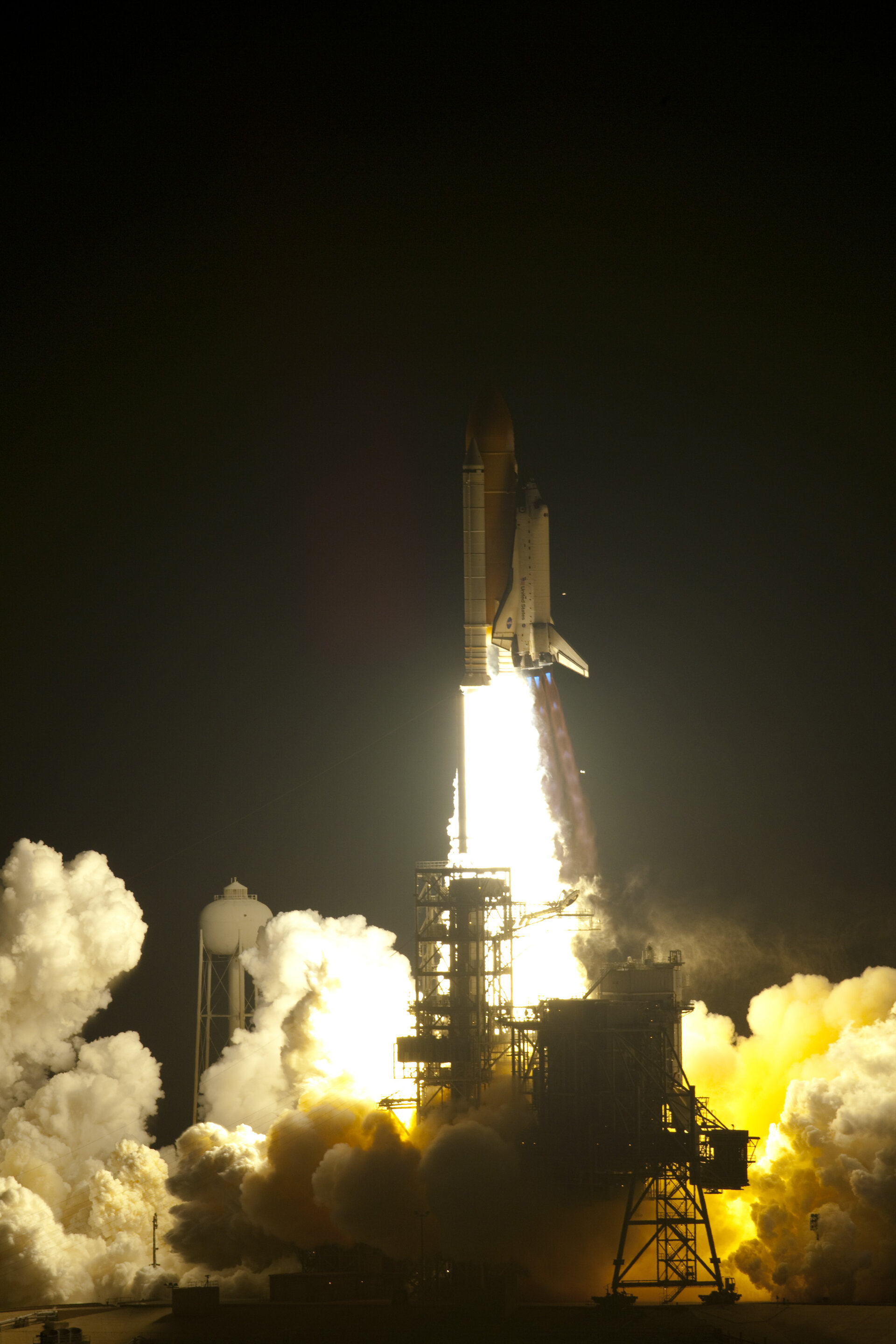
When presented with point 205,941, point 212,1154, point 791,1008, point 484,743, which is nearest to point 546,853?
point 484,743

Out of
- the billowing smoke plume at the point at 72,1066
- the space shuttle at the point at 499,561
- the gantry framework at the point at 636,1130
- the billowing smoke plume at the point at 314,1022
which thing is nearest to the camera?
the gantry framework at the point at 636,1130

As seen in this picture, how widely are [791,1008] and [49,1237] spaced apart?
62.6ft

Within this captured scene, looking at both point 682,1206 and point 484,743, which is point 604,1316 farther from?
point 484,743

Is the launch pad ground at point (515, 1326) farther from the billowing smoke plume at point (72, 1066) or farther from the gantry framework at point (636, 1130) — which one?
the billowing smoke plume at point (72, 1066)

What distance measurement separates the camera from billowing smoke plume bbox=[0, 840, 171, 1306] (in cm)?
5119

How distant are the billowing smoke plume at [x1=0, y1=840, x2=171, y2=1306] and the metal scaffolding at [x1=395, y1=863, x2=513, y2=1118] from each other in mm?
10499

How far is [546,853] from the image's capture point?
4753 cm

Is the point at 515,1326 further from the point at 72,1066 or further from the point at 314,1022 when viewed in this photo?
the point at 72,1066

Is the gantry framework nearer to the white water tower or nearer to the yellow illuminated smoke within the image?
the yellow illuminated smoke

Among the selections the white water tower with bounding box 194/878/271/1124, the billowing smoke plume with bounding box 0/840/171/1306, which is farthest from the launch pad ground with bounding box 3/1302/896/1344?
the white water tower with bounding box 194/878/271/1124

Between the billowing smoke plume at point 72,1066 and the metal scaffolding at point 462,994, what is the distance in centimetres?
1050

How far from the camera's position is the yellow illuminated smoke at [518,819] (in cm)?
4716

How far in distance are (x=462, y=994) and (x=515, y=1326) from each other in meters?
8.15

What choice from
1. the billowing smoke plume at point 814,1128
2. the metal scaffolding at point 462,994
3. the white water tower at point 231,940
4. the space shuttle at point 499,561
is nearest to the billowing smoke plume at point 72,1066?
the white water tower at point 231,940
